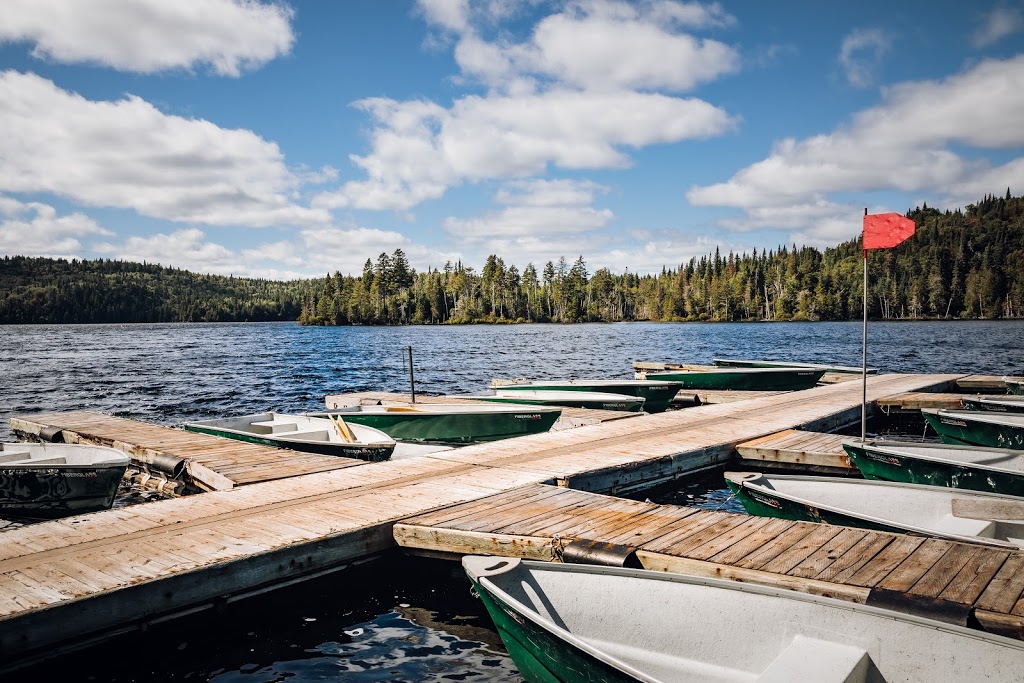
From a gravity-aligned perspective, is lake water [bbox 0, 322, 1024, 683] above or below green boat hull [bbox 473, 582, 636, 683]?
below

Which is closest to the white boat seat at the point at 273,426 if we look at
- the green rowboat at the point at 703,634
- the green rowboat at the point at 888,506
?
the green rowboat at the point at 888,506

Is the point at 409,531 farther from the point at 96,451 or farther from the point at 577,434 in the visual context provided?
the point at 96,451

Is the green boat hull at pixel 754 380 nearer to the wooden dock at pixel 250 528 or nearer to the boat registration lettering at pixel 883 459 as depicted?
A: the wooden dock at pixel 250 528

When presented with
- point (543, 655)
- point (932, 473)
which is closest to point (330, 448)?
point (543, 655)

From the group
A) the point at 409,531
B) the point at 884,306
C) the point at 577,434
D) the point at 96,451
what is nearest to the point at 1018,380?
the point at 577,434

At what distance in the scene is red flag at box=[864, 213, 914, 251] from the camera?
9391mm

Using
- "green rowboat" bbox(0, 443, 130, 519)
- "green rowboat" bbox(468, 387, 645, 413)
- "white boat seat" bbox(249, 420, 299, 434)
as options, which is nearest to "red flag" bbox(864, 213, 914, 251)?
"green rowboat" bbox(468, 387, 645, 413)

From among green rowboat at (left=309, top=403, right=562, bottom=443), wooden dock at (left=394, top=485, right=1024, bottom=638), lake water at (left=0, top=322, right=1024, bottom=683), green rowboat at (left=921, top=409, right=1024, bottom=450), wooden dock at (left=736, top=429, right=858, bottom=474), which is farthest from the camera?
green rowboat at (left=309, top=403, right=562, bottom=443)

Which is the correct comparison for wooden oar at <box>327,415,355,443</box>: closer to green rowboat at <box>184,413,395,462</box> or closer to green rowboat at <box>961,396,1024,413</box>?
green rowboat at <box>184,413,395,462</box>

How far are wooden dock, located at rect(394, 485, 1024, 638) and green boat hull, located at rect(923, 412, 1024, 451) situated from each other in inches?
322

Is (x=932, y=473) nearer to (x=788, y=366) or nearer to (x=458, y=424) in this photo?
(x=458, y=424)

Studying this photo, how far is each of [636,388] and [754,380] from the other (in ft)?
22.2

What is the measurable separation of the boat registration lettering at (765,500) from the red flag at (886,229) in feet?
13.5

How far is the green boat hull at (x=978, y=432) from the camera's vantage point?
12.0 m
